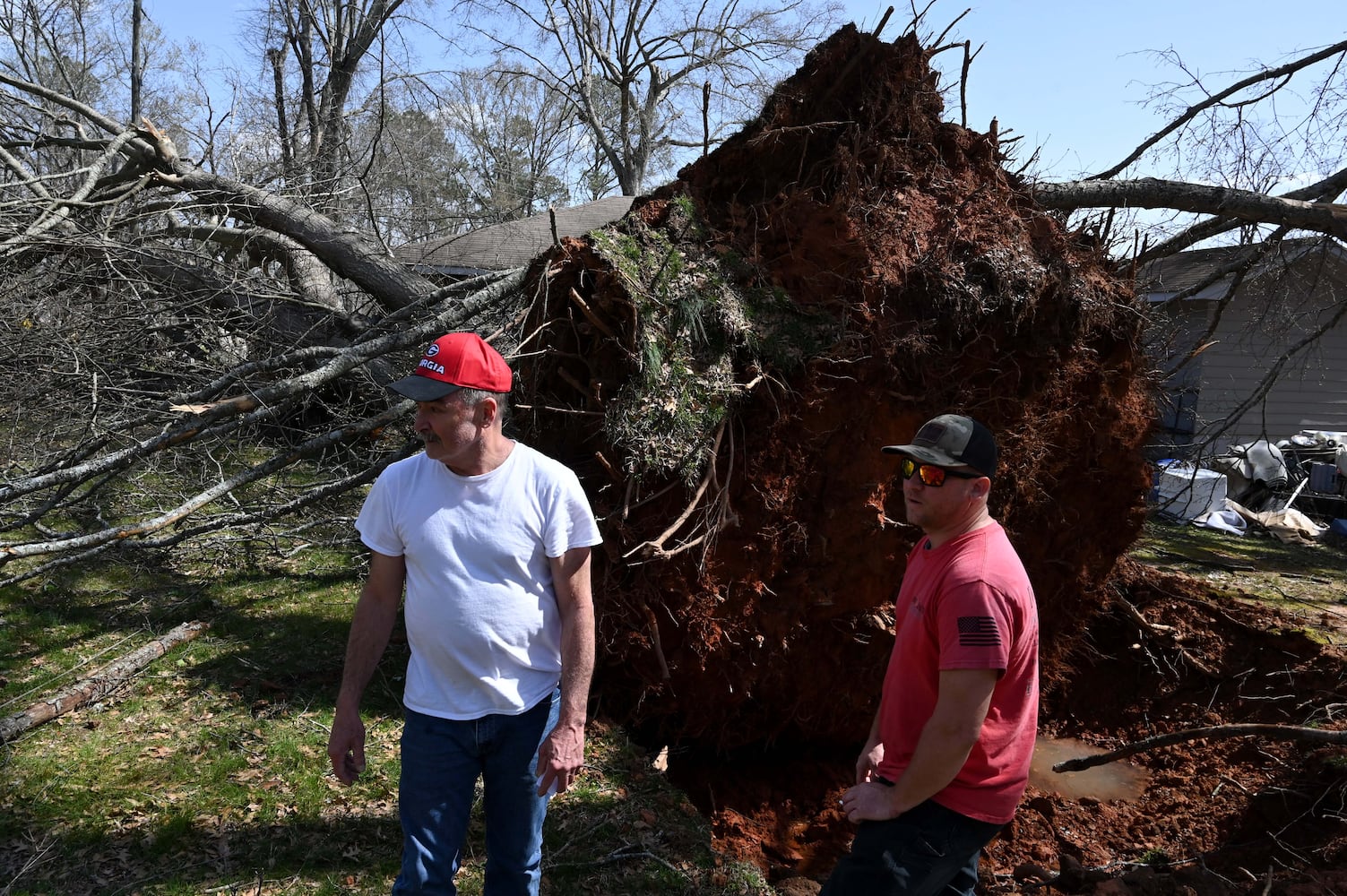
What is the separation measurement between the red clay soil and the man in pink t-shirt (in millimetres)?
1886

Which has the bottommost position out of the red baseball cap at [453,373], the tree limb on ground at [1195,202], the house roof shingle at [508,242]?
the red baseball cap at [453,373]

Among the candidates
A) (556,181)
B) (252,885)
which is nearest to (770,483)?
(252,885)

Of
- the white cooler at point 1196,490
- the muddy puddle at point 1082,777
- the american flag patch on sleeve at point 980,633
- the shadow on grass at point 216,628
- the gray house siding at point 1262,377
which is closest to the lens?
the american flag patch on sleeve at point 980,633

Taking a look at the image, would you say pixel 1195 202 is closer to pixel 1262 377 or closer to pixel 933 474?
pixel 933 474

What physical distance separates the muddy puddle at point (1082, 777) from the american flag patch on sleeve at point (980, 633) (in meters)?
4.02

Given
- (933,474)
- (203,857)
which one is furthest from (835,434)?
(203,857)

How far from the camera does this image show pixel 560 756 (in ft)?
8.11

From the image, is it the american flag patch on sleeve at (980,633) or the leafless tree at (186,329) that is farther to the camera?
the leafless tree at (186,329)

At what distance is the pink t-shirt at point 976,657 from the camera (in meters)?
2.20

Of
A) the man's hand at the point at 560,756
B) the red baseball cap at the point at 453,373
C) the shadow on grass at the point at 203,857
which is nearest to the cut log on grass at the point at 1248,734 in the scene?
the man's hand at the point at 560,756

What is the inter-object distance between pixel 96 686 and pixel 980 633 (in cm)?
483

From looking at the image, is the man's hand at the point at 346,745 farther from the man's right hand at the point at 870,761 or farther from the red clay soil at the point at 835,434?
the red clay soil at the point at 835,434

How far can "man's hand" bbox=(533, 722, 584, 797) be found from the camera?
8.13ft

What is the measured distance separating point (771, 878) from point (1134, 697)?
365 centimetres
